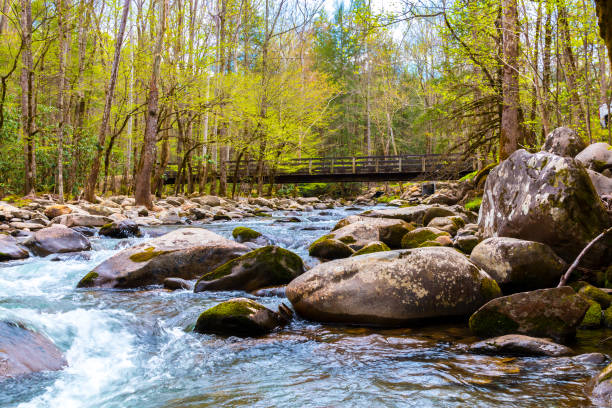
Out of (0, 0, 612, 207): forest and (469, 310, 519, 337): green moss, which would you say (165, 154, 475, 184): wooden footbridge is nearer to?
(0, 0, 612, 207): forest

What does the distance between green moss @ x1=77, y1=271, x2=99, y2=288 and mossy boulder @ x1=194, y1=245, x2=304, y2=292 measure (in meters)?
1.32

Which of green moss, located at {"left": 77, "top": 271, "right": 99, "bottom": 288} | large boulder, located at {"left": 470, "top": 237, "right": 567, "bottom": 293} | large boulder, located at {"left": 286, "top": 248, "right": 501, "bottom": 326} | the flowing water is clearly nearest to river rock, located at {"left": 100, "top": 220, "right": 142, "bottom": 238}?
green moss, located at {"left": 77, "top": 271, "right": 99, "bottom": 288}

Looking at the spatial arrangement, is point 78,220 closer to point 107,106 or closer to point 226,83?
point 107,106

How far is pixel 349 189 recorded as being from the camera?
32750 mm

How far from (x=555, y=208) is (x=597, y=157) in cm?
251

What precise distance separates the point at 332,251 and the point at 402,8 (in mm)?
4842

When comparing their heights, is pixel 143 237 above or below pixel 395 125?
below

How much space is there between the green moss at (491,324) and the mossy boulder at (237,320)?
5.59ft

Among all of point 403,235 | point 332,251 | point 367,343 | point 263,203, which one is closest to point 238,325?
point 367,343

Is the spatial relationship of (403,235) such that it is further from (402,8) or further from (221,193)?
(221,193)

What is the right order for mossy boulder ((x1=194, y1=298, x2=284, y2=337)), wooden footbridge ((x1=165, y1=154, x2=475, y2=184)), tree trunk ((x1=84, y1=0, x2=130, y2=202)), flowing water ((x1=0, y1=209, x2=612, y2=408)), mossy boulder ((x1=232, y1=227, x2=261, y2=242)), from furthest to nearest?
wooden footbridge ((x1=165, y1=154, x2=475, y2=184)) < tree trunk ((x1=84, y1=0, x2=130, y2=202)) < mossy boulder ((x1=232, y1=227, x2=261, y2=242)) < mossy boulder ((x1=194, y1=298, x2=284, y2=337)) < flowing water ((x1=0, y1=209, x2=612, y2=408))

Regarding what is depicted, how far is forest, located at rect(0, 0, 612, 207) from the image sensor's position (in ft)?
27.1

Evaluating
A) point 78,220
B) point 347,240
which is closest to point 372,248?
point 347,240

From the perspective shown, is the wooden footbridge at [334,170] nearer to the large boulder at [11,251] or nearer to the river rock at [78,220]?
the river rock at [78,220]
